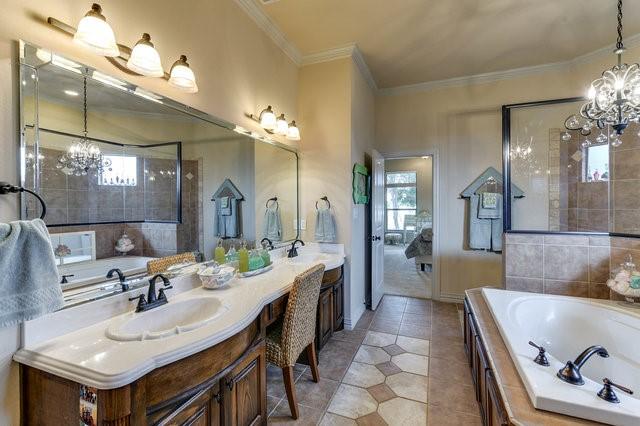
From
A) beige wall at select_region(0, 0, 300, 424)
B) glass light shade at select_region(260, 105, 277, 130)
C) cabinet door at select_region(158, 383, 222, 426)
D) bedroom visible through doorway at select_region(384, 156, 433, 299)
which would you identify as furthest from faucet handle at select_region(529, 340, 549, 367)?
bedroom visible through doorway at select_region(384, 156, 433, 299)

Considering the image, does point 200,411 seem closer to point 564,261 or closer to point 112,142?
point 112,142

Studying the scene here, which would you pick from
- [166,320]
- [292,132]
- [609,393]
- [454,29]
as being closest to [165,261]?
[166,320]

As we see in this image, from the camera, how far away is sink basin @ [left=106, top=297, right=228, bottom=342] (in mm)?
1206

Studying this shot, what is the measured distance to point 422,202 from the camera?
8.26 meters

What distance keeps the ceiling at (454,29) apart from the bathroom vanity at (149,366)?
2.50 metres

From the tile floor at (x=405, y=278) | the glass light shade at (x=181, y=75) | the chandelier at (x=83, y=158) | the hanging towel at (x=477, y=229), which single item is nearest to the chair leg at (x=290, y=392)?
the chandelier at (x=83, y=158)

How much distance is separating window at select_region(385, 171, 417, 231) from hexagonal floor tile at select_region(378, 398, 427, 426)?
6.87m

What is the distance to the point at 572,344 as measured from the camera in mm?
2203

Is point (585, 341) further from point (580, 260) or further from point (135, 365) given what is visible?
point (135, 365)

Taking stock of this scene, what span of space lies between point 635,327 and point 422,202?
6426mm

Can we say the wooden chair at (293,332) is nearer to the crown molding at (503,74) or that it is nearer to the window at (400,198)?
the crown molding at (503,74)

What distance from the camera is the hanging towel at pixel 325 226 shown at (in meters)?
3.16

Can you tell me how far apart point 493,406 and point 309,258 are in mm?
1881

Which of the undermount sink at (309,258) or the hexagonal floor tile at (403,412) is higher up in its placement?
the undermount sink at (309,258)
